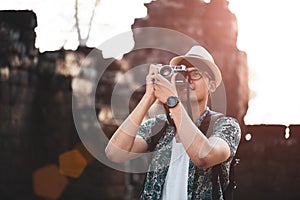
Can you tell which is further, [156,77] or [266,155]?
[266,155]

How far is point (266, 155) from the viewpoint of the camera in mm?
10391

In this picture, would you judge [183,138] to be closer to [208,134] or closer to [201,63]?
[208,134]

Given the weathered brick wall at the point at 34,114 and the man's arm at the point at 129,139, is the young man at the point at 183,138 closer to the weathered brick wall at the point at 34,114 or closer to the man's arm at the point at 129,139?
the man's arm at the point at 129,139

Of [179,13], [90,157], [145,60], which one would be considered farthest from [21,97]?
[179,13]

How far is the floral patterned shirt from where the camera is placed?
240cm

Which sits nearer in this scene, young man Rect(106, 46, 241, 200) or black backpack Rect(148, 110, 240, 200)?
young man Rect(106, 46, 241, 200)

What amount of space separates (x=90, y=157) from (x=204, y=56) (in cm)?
460

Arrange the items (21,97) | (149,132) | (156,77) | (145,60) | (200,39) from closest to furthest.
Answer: (156,77), (149,132), (21,97), (145,60), (200,39)

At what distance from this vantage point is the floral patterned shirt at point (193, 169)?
7.86 ft

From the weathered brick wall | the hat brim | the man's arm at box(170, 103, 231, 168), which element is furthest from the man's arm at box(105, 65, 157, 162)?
the weathered brick wall

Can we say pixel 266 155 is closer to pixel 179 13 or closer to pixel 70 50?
pixel 179 13

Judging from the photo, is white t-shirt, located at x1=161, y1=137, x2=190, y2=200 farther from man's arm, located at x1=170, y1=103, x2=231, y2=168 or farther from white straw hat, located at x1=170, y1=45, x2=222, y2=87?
white straw hat, located at x1=170, y1=45, x2=222, y2=87

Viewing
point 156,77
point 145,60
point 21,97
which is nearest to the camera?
point 156,77

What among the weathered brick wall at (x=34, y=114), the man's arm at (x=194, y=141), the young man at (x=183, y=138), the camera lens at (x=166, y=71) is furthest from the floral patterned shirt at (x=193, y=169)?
the weathered brick wall at (x=34, y=114)
